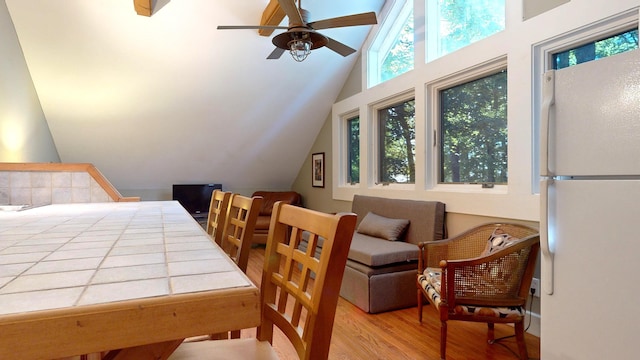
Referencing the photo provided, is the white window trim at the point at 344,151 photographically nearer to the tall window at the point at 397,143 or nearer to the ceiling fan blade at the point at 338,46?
the tall window at the point at 397,143

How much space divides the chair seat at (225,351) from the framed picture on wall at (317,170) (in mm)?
4307

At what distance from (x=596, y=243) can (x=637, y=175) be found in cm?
29

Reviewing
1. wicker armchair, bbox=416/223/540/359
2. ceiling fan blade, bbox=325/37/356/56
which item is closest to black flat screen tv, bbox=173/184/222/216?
ceiling fan blade, bbox=325/37/356/56

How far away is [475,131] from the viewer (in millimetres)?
3037

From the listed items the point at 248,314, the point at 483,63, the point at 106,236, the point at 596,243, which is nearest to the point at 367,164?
the point at 483,63

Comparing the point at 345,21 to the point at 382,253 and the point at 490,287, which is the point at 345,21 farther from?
the point at 490,287

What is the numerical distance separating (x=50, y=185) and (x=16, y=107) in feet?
4.91

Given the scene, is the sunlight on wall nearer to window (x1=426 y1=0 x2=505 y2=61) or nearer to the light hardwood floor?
the light hardwood floor

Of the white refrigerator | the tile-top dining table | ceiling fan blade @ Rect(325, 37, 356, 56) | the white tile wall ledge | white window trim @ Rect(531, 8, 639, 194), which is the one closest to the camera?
the tile-top dining table

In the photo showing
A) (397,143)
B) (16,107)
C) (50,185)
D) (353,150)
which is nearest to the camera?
(50,185)

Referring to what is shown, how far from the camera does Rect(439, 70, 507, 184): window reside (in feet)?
9.21

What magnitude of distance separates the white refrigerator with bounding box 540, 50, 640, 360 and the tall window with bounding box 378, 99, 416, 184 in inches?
86.3

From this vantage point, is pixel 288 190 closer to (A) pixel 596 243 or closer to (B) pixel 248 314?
(A) pixel 596 243

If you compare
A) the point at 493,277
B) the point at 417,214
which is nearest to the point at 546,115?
→ the point at 493,277
